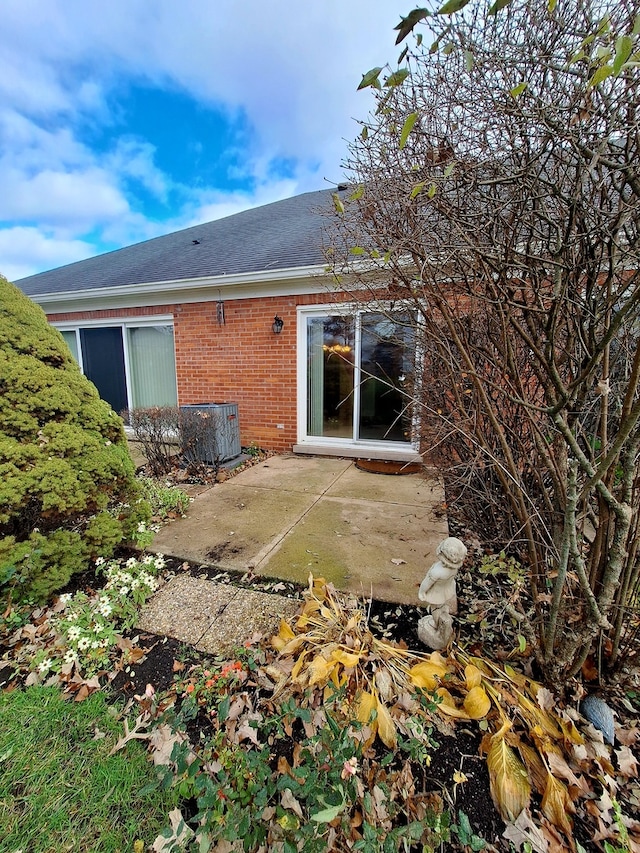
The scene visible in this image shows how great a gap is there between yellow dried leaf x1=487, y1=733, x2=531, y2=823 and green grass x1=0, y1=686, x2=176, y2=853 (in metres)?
1.16

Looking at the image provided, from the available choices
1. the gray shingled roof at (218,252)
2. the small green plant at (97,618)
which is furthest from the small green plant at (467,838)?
the gray shingled roof at (218,252)

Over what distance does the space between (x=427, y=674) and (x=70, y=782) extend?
1.51m

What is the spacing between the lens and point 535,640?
158 centimetres

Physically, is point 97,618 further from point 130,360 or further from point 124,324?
point 124,324

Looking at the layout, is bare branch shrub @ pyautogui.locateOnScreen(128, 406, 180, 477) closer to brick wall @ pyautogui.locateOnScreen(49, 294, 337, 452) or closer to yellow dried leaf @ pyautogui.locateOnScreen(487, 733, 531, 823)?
brick wall @ pyautogui.locateOnScreen(49, 294, 337, 452)

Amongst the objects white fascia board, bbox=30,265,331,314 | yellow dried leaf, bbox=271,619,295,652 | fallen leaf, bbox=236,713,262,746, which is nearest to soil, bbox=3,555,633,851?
fallen leaf, bbox=236,713,262,746

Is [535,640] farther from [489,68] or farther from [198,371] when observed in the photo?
[198,371]

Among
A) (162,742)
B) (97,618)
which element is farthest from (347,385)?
(162,742)

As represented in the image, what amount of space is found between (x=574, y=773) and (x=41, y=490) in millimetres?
2995

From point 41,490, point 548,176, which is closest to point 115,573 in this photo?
point 41,490

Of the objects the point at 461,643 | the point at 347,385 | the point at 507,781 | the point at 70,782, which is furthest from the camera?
the point at 347,385

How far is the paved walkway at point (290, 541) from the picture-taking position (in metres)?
2.19

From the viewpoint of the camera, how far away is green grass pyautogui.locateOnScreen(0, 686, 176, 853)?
3.94 ft

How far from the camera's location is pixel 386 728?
1408mm
